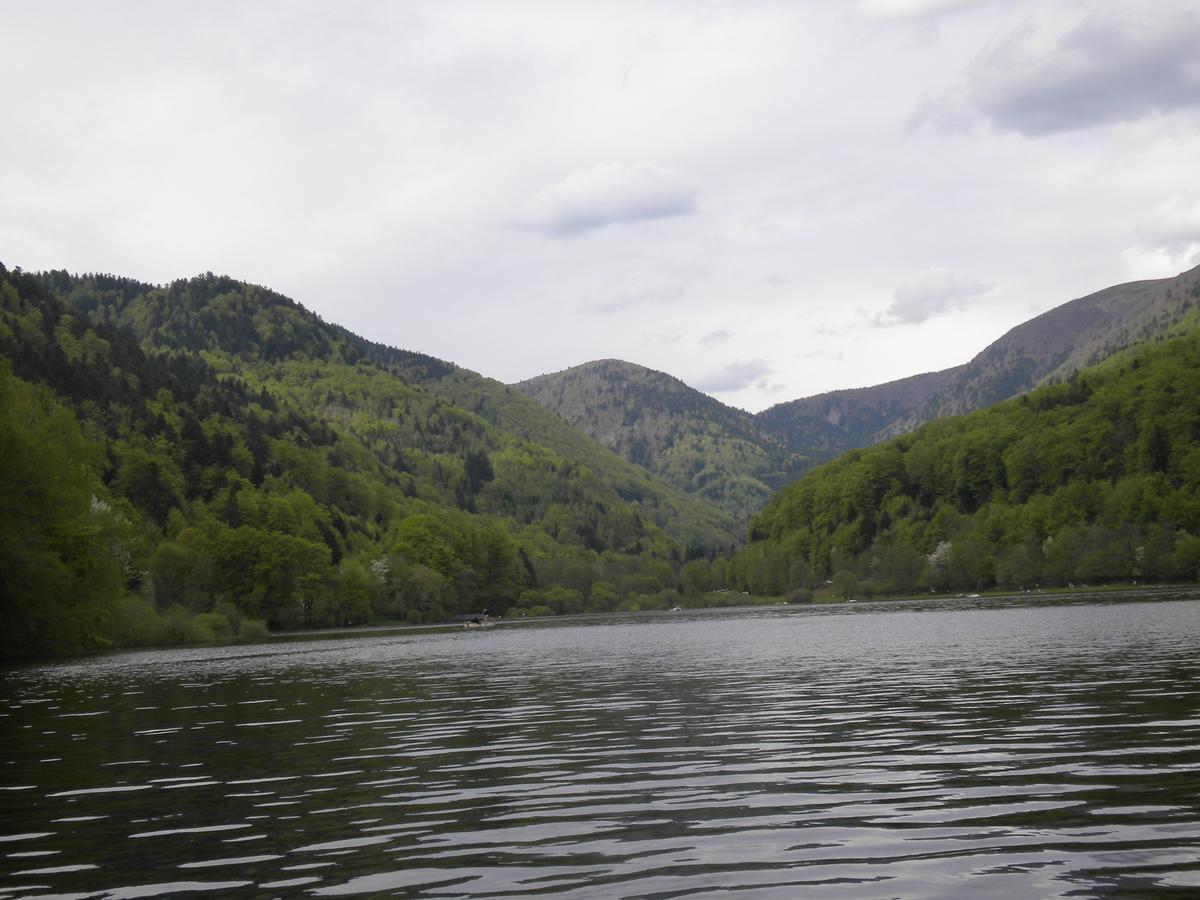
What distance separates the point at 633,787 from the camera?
2203cm

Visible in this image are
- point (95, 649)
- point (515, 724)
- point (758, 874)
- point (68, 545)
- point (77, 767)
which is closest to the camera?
point (758, 874)

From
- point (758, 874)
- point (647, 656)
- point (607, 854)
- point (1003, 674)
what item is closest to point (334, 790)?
point (607, 854)

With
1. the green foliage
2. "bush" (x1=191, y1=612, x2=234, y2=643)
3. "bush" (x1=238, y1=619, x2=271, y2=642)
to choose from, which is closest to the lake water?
the green foliage

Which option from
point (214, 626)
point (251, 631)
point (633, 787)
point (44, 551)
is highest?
point (44, 551)

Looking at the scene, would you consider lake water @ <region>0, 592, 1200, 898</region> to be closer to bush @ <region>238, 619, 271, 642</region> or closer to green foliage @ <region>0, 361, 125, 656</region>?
green foliage @ <region>0, 361, 125, 656</region>

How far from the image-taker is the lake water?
14.9 meters

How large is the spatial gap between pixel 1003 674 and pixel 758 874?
111 ft

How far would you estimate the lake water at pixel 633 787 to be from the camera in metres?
14.9

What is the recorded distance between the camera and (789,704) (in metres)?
37.8

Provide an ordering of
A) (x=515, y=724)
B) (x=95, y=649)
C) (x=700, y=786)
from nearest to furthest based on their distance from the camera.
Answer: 1. (x=700, y=786)
2. (x=515, y=724)
3. (x=95, y=649)

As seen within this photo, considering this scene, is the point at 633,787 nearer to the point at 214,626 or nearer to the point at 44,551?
the point at 44,551

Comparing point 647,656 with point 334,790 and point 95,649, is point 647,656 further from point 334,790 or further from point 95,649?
point 95,649

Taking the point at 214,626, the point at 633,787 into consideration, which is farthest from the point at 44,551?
the point at 633,787

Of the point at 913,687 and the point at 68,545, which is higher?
the point at 68,545
